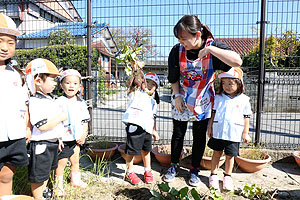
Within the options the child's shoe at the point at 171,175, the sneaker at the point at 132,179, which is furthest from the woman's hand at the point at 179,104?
the sneaker at the point at 132,179

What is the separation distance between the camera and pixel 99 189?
2.48 m

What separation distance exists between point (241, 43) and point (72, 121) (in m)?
2.89

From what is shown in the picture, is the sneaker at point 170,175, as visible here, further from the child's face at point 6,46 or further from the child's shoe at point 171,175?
the child's face at point 6,46

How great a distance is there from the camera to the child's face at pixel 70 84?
7.80ft

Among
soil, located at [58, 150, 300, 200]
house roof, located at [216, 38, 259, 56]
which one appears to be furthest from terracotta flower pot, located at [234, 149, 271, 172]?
house roof, located at [216, 38, 259, 56]

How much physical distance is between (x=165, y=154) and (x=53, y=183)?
4.90 feet

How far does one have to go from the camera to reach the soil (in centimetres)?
239

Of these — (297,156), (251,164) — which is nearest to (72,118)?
(251,164)

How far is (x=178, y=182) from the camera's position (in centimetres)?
275

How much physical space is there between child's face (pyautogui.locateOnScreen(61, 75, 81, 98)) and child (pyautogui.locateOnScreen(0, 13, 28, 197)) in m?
0.61

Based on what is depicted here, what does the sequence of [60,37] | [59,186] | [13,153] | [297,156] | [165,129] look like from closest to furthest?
[13,153]
[59,186]
[297,156]
[60,37]
[165,129]

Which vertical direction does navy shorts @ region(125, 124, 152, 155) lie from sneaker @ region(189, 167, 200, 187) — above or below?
above

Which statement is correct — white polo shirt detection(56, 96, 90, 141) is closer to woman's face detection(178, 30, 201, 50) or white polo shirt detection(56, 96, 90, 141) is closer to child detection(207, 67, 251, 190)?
woman's face detection(178, 30, 201, 50)

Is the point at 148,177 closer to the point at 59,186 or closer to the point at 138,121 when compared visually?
the point at 138,121
